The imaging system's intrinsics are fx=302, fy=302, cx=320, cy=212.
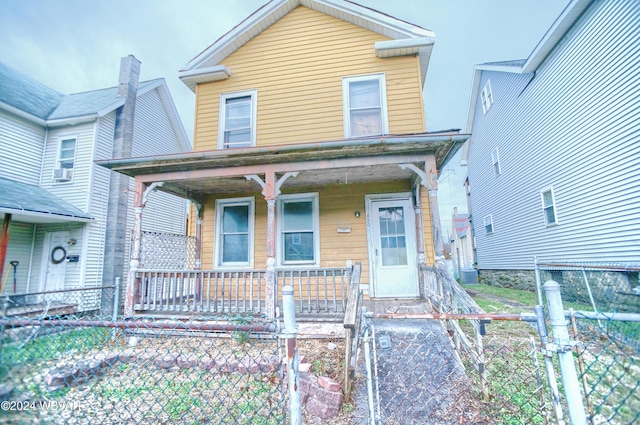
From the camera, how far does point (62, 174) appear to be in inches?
410

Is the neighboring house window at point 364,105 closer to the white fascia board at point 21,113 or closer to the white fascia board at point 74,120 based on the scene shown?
the white fascia board at point 74,120

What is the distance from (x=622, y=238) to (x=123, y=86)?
638 inches

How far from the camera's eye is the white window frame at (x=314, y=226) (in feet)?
23.5

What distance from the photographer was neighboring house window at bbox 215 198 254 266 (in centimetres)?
757

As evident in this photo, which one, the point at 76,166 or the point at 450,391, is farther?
the point at 76,166

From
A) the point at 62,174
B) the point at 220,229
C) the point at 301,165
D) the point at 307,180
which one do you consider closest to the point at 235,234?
the point at 220,229

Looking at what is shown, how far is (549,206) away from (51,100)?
62.1ft

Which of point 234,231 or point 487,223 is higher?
point 487,223

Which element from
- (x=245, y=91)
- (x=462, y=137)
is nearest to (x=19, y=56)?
(x=245, y=91)

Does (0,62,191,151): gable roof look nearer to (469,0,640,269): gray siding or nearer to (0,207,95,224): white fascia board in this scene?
(0,207,95,224): white fascia board

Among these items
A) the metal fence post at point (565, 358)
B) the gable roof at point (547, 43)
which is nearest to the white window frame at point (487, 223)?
the gable roof at point (547, 43)

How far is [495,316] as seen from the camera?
1.76 metres

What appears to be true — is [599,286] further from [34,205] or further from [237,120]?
[34,205]

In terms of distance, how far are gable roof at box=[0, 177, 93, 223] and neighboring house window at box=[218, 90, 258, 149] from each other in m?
5.59
